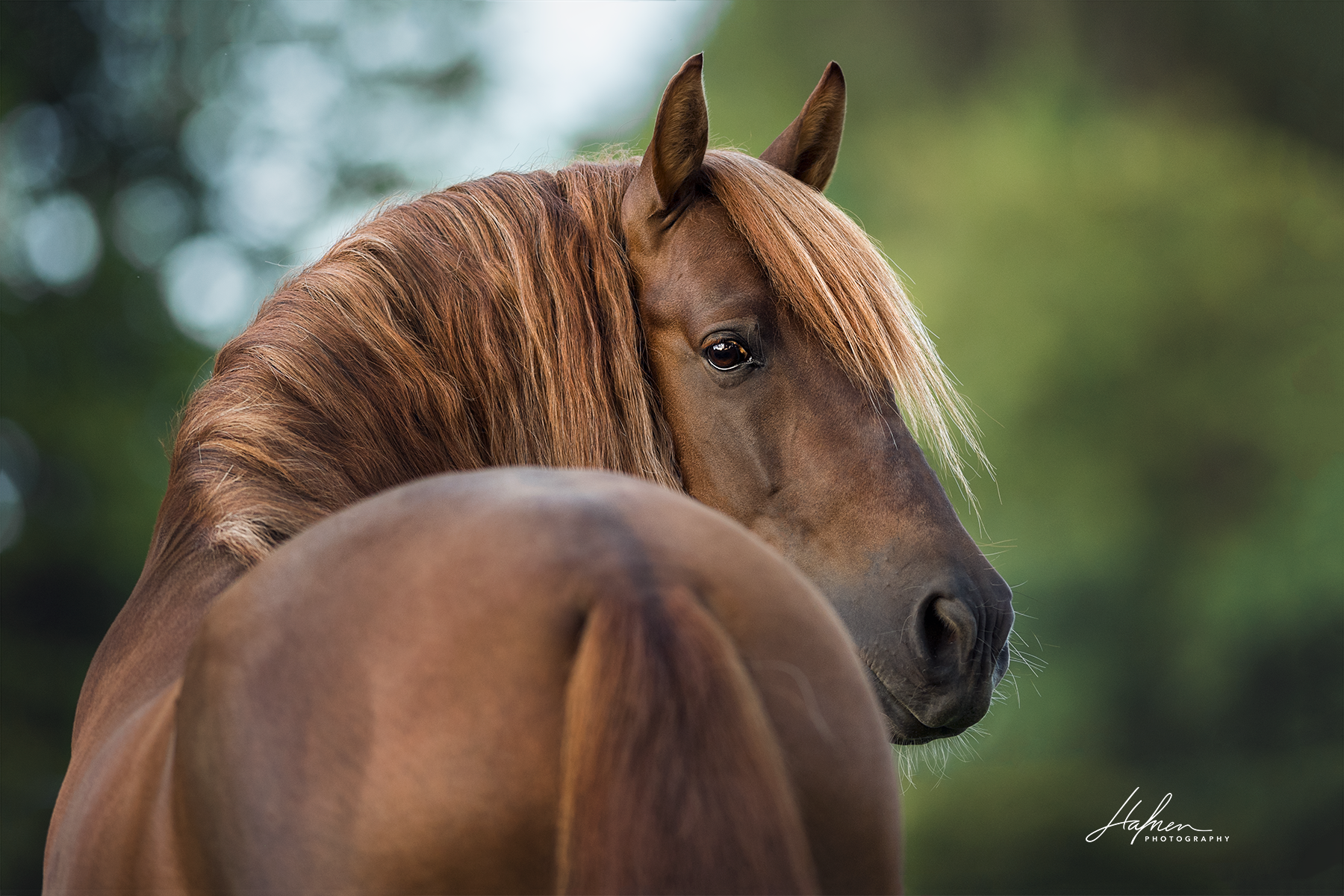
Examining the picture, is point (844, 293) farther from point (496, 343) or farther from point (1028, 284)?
point (1028, 284)

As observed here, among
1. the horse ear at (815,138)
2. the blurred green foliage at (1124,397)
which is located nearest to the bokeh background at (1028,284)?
the blurred green foliage at (1124,397)

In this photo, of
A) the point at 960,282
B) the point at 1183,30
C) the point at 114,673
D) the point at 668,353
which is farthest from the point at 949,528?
the point at 1183,30

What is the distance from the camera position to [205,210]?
511 cm

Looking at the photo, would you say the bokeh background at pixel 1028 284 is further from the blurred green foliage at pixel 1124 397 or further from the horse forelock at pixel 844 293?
the horse forelock at pixel 844 293

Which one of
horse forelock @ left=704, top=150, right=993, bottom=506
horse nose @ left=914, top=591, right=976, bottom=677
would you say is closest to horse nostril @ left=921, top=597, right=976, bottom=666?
horse nose @ left=914, top=591, right=976, bottom=677

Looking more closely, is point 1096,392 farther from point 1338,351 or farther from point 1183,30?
point 1183,30

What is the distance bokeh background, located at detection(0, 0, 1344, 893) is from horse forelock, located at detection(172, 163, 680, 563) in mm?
3589

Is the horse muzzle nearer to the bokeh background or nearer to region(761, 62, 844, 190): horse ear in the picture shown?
region(761, 62, 844, 190): horse ear

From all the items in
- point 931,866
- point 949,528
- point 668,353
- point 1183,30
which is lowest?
point 931,866

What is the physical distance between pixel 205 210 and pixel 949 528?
5285 millimetres

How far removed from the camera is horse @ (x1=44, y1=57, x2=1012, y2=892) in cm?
43

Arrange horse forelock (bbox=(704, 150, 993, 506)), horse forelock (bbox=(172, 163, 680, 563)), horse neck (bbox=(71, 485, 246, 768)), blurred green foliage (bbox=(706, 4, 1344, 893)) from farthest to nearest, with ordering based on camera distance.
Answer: blurred green foliage (bbox=(706, 4, 1344, 893))
horse forelock (bbox=(704, 150, 993, 506))
horse forelock (bbox=(172, 163, 680, 563))
horse neck (bbox=(71, 485, 246, 768))

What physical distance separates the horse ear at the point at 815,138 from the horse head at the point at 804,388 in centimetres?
18

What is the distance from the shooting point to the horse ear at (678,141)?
1.12m
